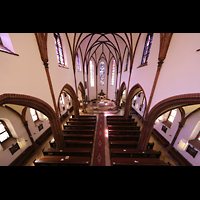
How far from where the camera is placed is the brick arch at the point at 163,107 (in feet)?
10.4

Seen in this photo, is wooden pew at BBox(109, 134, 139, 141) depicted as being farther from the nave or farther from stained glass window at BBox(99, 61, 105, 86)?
stained glass window at BBox(99, 61, 105, 86)

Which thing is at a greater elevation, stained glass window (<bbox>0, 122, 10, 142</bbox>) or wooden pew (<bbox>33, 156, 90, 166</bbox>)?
stained glass window (<bbox>0, 122, 10, 142</bbox>)

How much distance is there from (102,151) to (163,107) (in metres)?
5.58

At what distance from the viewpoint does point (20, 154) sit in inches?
231

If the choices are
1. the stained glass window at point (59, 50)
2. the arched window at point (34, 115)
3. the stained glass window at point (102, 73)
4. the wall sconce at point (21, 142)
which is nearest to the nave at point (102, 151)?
the wall sconce at point (21, 142)

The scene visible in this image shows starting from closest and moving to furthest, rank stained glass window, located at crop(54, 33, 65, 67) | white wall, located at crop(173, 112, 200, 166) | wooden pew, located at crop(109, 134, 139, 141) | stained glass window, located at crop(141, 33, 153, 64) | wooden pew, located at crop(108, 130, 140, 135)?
white wall, located at crop(173, 112, 200, 166), stained glass window, located at crop(141, 33, 153, 64), stained glass window, located at crop(54, 33, 65, 67), wooden pew, located at crop(109, 134, 139, 141), wooden pew, located at crop(108, 130, 140, 135)

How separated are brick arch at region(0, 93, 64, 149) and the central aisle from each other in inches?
113

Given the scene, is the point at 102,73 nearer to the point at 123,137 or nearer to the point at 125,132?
the point at 125,132

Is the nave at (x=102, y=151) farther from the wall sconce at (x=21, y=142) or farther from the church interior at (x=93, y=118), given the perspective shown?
the wall sconce at (x=21, y=142)

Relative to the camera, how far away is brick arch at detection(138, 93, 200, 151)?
3.18 m

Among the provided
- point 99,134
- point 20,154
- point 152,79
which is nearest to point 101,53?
point 152,79

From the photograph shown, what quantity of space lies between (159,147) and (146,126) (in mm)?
3719

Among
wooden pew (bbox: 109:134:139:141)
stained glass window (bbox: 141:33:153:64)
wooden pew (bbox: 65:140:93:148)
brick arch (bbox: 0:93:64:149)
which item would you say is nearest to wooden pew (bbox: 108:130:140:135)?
wooden pew (bbox: 109:134:139:141)
